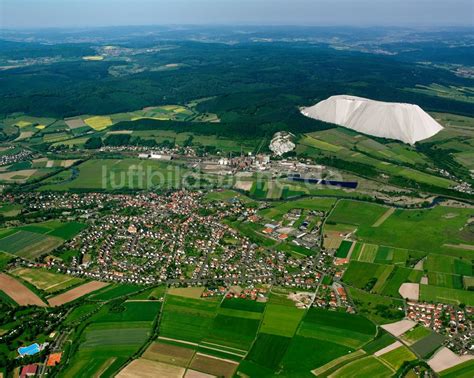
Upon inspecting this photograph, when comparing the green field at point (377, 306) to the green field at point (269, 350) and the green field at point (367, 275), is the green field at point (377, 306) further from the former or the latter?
the green field at point (269, 350)

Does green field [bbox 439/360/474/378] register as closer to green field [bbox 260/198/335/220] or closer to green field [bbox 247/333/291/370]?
green field [bbox 247/333/291/370]

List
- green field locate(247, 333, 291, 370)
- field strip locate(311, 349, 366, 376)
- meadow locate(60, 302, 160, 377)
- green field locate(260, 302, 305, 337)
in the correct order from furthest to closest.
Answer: green field locate(260, 302, 305, 337) < green field locate(247, 333, 291, 370) < meadow locate(60, 302, 160, 377) < field strip locate(311, 349, 366, 376)

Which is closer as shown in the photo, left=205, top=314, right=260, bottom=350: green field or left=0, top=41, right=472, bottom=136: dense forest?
left=205, top=314, right=260, bottom=350: green field

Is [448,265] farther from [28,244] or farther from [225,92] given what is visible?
[225,92]

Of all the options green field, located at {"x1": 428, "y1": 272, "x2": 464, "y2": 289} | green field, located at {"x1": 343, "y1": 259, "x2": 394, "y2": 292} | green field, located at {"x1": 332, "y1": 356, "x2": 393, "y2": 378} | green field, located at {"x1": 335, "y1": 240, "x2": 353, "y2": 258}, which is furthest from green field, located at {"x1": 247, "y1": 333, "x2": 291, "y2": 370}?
green field, located at {"x1": 428, "y1": 272, "x2": 464, "y2": 289}

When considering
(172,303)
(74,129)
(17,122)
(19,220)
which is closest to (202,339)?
(172,303)

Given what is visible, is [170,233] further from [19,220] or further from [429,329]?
[429,329]

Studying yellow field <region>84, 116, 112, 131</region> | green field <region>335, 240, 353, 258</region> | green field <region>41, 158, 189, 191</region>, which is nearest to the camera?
green field <region>335, 240, 353, 258</region>
